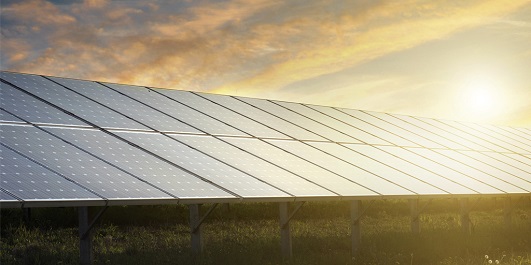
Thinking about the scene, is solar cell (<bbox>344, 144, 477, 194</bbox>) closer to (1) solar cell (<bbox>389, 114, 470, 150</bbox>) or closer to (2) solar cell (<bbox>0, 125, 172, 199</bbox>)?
(1) solar cell (<bbox>389, 114, 470, 150</bbox>)

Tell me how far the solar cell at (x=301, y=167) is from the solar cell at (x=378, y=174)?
1.08 m

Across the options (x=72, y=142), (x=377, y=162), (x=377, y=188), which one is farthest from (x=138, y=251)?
(x=377, y=162)

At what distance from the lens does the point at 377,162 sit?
26922 millimetres

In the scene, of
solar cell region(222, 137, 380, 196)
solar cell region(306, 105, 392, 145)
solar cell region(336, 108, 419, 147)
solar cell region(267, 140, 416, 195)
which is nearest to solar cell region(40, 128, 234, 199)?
solar cell region(222, 137, 380, 196)

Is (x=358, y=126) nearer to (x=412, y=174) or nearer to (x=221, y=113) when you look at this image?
(x=412, y=174)

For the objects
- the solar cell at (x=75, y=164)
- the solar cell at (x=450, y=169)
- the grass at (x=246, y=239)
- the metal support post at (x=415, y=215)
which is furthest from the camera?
the metal support post at (x=415, y=215)

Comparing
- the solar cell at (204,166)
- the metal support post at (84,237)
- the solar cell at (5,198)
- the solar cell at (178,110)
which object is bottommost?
the metal support post at (84,237)

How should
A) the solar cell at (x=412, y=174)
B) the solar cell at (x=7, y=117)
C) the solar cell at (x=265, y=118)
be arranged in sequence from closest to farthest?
the solar cell at (x=7, y=117)
the solar cell at (x=412, y=174)
the solar cell at (x=265, y=118)

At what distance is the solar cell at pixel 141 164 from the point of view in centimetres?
1695

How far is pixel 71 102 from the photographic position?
864 inches

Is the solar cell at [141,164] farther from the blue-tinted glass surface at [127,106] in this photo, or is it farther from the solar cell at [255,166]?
the blue-tinted glass surface at [127,106]

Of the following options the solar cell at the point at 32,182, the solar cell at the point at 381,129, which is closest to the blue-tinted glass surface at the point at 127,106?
the solar cell at the point at 32,182

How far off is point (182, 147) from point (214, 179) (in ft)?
8.33

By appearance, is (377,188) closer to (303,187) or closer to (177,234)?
(303,187)
